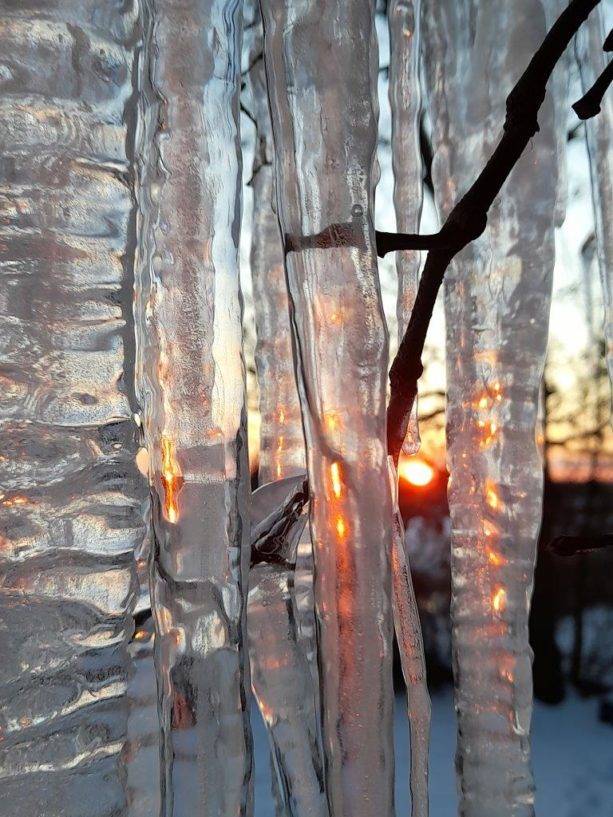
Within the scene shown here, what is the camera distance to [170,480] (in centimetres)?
→ 45

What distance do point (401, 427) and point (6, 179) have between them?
0.32 metres

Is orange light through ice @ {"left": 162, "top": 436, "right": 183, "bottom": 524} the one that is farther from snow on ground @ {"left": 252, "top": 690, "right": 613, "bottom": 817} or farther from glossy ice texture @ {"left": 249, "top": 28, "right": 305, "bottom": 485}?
snow on ground @ {"left": 252, "top": 690, "right": 613, "bottom": 817}

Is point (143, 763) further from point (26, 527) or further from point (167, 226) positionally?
point (167, 226)

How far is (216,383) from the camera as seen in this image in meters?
0.46

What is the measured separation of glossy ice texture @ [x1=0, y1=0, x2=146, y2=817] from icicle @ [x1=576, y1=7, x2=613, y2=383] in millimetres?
481

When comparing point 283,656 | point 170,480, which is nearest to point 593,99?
point 170,480

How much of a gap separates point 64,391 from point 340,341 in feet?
0.69

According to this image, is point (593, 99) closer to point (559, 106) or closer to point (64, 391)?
point (559, 106)

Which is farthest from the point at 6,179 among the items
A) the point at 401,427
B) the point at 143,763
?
the point at 143,763

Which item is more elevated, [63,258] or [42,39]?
[42,39]

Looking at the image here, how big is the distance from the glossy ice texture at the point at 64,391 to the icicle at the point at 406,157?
1.07ft

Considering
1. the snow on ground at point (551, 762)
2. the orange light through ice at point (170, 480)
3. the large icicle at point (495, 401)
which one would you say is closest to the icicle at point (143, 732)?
the orange light through ice at point (170, 480)

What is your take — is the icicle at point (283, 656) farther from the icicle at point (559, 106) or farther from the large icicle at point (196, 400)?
the icicle at point (559, 106)

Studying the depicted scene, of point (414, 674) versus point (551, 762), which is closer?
point (414, 674)
